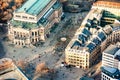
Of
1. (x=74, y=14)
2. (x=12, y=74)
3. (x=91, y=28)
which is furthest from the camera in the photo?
(x=74, y=14)

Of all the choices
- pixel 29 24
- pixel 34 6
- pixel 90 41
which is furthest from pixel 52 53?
pixel 34 6

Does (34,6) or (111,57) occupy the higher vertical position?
(34,6)

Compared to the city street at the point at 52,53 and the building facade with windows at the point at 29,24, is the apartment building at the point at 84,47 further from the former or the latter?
the building facade with windows at the point at 29,24

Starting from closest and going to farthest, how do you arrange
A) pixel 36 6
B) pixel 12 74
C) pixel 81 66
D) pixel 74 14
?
pixel 12 74
pixel 81 66
pixel 36 6
pixel 74 14

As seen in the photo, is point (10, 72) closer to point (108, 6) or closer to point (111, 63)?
point (111, 63)

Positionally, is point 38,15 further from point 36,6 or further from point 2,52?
point 2,52

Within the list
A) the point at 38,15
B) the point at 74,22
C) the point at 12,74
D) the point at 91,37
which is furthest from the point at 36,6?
the point at 12,74

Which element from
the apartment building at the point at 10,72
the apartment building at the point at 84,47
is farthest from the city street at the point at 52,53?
the apartment building at the point at 10,72
